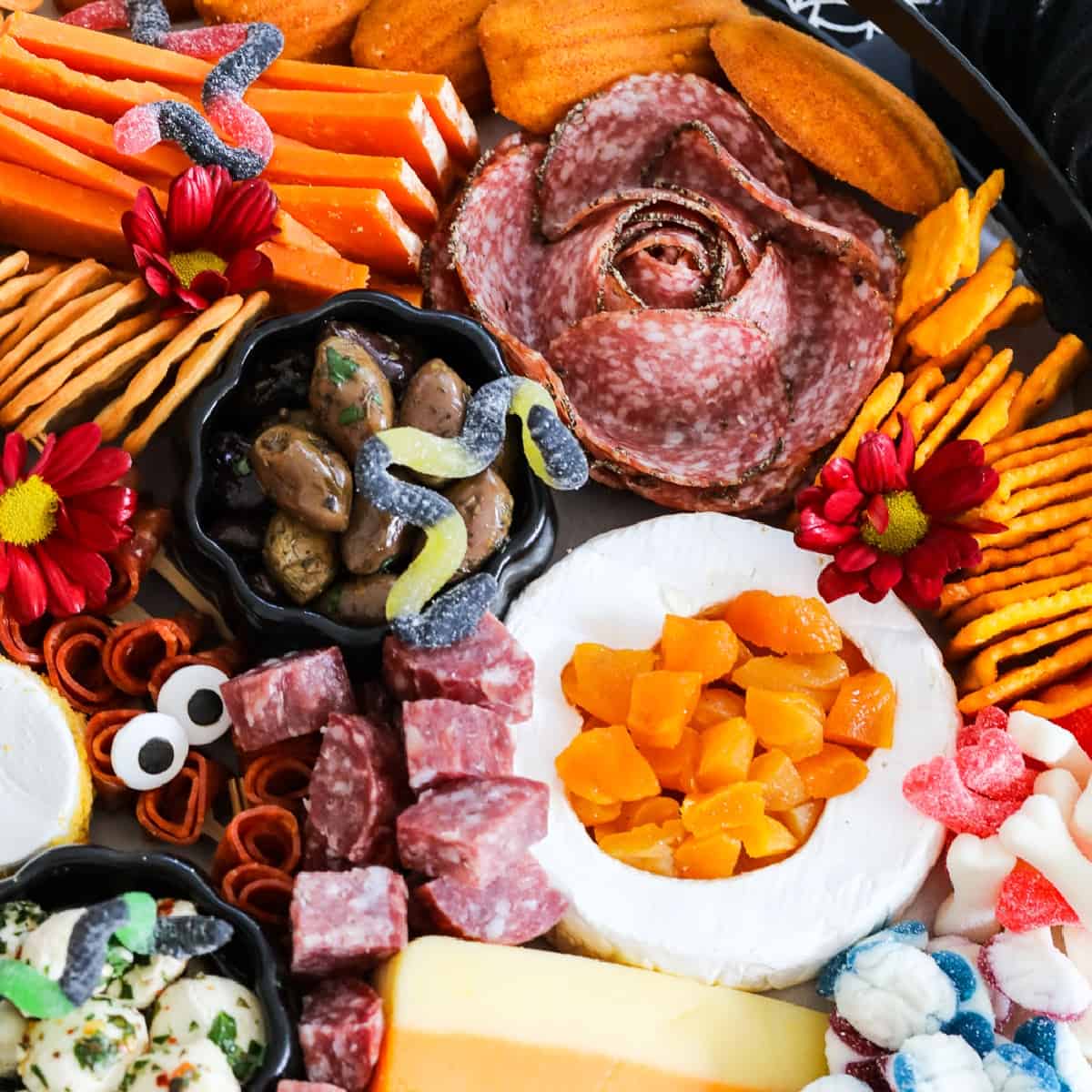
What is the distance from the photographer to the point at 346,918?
6.03 ft

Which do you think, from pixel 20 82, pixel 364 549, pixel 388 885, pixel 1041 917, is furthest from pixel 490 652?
pixel 20 82

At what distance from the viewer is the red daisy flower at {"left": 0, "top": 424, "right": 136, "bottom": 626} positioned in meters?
1.98

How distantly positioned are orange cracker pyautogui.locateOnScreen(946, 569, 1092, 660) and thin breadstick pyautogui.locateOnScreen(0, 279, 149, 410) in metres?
1.47

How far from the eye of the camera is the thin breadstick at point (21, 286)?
2150mm

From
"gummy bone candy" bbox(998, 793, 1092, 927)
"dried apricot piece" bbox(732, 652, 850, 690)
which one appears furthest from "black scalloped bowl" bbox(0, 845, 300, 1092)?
"gummy bone candy" bbox(998, 793, 1092, 927)

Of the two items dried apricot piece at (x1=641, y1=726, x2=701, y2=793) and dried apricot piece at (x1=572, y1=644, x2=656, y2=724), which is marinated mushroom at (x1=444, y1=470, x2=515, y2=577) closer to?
dried apricot piece at (x1=572, y1=644, x2=656, y2=724)

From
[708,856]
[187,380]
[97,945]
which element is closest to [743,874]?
[708,856]

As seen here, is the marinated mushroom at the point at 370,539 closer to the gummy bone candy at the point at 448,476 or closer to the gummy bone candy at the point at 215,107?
the gummy bone candy at the point at 448,476

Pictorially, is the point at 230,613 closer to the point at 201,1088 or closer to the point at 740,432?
the point at 201,1088

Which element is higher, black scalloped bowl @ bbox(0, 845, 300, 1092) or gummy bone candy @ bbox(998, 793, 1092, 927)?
gummy bone candy @ bbox(998, 793, 1092, 927)

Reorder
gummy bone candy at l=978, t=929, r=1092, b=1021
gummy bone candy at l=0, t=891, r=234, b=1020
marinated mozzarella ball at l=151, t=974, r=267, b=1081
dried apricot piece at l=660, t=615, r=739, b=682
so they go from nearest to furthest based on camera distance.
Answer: gummy bone candy at l=0, t=891, r=234, b=1020 < marinated mozzarella ball at l=151, t=974, r=267, b=1081 < gummy bone candy at l=978, t=929, r=1092, b=1021 < dried apricot piece at l=660, t=615, r=739, b=682

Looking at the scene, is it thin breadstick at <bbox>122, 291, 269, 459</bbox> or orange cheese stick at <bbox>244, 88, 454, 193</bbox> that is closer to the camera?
thin breadstick at <bbox>122, 291, 269, 459</bbox>

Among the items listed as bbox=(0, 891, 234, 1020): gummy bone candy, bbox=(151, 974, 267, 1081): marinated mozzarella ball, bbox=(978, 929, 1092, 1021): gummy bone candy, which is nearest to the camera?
bbox=(0, 891, 234, 1020): gummy bone candy

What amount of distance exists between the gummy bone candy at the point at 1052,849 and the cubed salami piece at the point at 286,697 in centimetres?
103
